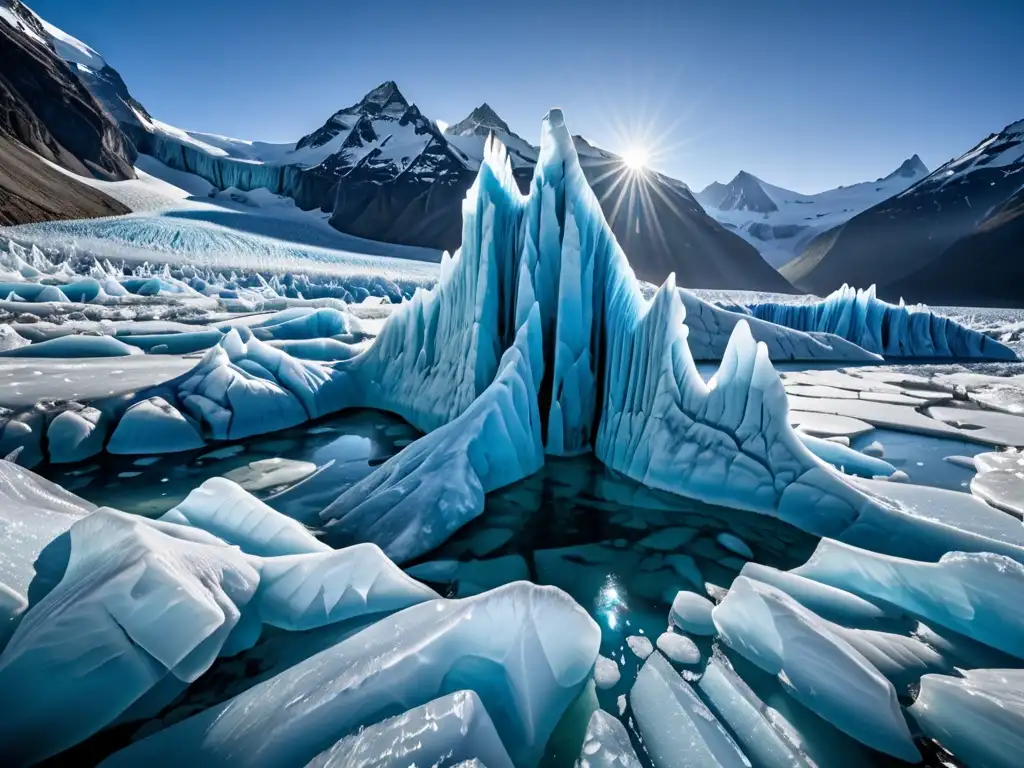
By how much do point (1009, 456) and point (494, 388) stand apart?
4601 mm

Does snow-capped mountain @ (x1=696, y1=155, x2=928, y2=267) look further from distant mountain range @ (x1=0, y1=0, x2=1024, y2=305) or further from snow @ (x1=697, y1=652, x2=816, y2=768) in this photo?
snow @ (x1=697, y1=652, x2=816, y2=768)

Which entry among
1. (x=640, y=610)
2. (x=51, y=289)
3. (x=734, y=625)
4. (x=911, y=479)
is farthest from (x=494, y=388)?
(x=51, y=289)

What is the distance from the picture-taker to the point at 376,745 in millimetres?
1185

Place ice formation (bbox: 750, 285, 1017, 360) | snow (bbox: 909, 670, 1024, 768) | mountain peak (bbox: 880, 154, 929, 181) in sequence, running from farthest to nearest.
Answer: mountain peak (bbox: 880, 154, 929, 181), ice formation (bbox: 750, 285, 1017, 360), snow (bbox: 909, 670, 1024, 768)

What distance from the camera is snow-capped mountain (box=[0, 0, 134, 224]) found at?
2742 centimetres

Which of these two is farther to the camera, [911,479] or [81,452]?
[81,452]

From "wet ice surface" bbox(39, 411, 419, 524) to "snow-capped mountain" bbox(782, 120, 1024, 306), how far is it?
191 feet

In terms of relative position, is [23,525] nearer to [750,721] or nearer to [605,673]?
[605,673]

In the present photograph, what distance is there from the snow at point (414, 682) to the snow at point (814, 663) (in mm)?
631

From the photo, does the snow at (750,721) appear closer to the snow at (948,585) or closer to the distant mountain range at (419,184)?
the snow at (948,585)

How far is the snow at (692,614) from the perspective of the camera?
77.3 inches

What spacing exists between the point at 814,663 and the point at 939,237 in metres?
74.8

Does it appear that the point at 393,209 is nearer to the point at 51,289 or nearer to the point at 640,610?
the point at 51,289

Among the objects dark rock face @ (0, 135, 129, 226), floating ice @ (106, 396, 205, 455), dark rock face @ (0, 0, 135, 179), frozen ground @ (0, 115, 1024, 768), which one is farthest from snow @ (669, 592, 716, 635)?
dark rock face @ (0, 0, 135, 179)
